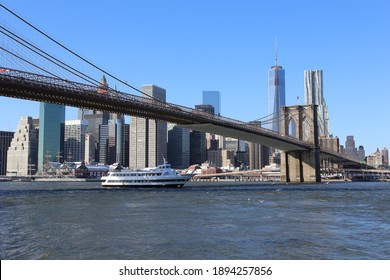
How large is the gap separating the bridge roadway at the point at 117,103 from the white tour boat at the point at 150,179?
7.77 m

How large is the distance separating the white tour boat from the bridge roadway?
7.77 metres

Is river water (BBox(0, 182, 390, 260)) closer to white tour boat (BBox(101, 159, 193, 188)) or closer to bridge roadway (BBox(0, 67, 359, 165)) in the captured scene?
bridge roadway (BBox(0, 67, 359, 165))

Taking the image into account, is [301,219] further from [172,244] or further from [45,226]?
[45,226]

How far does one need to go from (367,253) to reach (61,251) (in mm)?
9348

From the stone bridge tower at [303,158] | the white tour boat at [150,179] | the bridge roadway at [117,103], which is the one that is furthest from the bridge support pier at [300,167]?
the white tour boat at [150,179]

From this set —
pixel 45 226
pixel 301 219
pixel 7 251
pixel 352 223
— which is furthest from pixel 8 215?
pixel 352 223

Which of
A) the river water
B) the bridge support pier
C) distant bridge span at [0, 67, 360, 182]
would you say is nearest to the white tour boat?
distant bridge span at [0, 67, 360, 182]

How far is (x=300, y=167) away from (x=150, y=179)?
4107 cm

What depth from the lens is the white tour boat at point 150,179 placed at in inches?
2623

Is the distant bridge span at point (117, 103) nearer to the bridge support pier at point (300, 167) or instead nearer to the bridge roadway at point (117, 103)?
the bridge roadway at point (117, 103)

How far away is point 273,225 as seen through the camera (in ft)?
66.8

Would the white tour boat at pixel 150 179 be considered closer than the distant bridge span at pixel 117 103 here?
No
